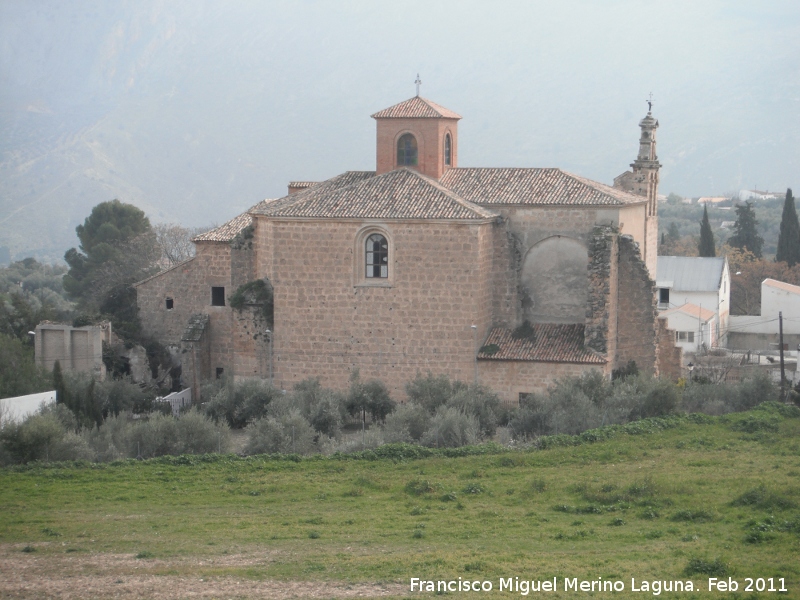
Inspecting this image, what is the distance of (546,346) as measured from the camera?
99.6 feet

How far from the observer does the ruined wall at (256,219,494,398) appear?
30312 millimetres

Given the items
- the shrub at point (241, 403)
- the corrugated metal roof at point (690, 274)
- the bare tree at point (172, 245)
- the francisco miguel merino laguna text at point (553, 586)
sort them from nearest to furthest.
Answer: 1. the francisco miguel merino laguna text at point (553, 586)
2. the shrub at point (241, 403)
3. the corrugated metal roof at point (690, 274)
4. the bare tree at point (172, 245)

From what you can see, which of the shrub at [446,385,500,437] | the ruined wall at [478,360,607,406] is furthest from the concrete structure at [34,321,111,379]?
the shrub at [446,385,500,437]

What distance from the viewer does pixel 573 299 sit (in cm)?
3103

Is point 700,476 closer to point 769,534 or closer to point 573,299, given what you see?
point 769,534

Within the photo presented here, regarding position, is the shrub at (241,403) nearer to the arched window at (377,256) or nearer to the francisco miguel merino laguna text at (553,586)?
the arched window at (377,256)

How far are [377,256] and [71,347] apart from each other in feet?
33.0

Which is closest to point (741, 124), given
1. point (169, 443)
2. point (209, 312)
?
point (209, 312)

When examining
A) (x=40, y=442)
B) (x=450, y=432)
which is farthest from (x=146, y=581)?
(x=450, y=432)

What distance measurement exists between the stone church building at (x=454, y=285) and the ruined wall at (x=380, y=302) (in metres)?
0.03

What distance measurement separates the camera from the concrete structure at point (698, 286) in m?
50.4

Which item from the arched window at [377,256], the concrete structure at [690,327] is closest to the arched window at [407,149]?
the arched window at [377,256]

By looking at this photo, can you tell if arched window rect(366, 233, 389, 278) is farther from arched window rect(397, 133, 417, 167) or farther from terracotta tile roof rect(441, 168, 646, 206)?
arched window rect(397, 133, 417, 167)

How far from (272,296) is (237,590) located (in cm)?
1852
